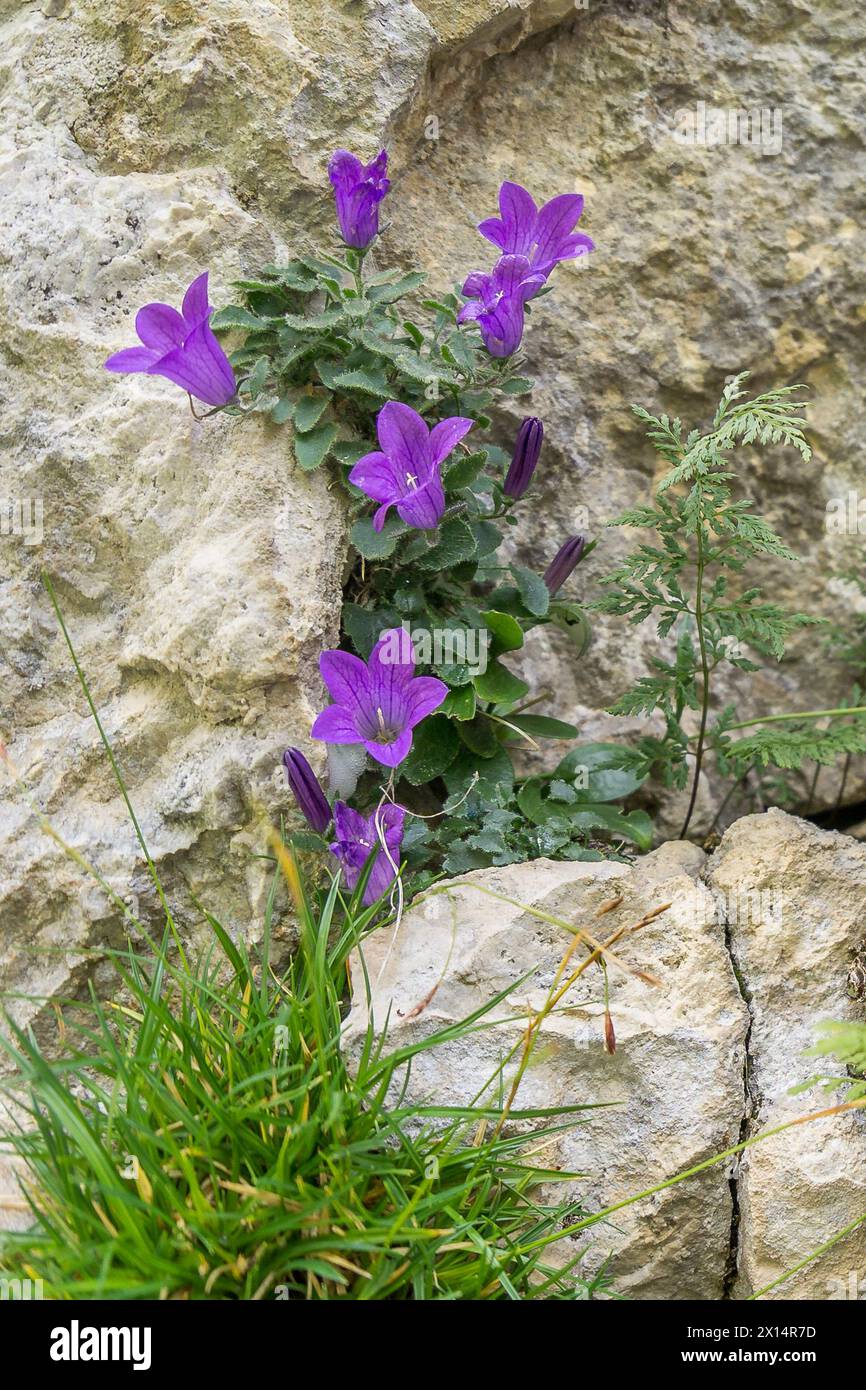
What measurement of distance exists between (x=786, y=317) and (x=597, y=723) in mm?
1444

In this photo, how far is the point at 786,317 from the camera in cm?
393

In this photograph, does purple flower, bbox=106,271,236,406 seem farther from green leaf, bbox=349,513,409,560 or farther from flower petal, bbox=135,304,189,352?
green leaf, bbox=349,513,409,560

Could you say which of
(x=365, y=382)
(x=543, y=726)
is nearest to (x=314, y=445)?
(x=365, y=382)

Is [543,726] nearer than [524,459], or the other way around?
[524,459]

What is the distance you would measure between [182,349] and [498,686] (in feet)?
3.80

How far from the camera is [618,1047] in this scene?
2650 mm

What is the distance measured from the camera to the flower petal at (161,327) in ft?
9.53

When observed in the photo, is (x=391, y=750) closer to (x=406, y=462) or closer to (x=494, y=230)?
(x=406, y=462)

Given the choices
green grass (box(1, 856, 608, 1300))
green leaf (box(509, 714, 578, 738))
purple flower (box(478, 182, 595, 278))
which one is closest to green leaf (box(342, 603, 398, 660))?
green leaf (box(509, 714, 578, 738))

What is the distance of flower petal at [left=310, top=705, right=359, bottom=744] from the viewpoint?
8.84 ft

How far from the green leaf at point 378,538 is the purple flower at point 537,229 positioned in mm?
788

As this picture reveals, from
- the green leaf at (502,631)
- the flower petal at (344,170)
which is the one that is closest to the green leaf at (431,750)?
the green leaf at (502,631)

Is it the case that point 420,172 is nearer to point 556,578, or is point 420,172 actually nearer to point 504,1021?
point 556,578

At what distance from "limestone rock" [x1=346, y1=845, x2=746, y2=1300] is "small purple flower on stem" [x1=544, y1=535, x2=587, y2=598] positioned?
3.17ft
